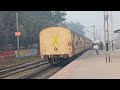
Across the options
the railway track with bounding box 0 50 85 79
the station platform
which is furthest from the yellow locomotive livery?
the station platform

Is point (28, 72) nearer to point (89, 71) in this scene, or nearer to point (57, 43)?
point (57, 43)

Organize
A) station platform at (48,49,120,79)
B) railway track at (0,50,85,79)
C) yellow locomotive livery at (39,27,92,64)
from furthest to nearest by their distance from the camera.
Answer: yellow locomotive livery at (39,27,92,64) < railway track at (0,50,85,79) < station platform at (48,49,120,79)

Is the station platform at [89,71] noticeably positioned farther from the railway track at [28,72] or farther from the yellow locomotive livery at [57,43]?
the yellow locomotive livery at [57,43]

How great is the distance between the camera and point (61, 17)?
74.6 m

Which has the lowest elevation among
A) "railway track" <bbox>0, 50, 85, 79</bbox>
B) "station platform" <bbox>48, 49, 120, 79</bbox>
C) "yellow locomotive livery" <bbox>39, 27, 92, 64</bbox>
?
"railway track" <bbox>0, 50, 85, 79</bbox>

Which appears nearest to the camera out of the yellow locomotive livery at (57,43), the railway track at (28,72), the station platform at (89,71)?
the station platform at (89,71)

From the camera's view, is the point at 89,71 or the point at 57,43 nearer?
the point at 89,71

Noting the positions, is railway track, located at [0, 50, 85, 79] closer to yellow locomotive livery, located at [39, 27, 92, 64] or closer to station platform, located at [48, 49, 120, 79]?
yellow locomotive livery, located at [39, 27, 92, 64]

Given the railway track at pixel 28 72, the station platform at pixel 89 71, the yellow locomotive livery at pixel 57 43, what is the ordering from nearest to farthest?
the station platform at pixel 89 71 → the railway track at pixel 28 72 → the yellow locomotive livery at pixel 57 43

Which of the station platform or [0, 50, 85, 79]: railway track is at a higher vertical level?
the station platform

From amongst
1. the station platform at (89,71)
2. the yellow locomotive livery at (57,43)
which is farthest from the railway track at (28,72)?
the station platform at (89,71)

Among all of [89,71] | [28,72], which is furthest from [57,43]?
[89,71]
